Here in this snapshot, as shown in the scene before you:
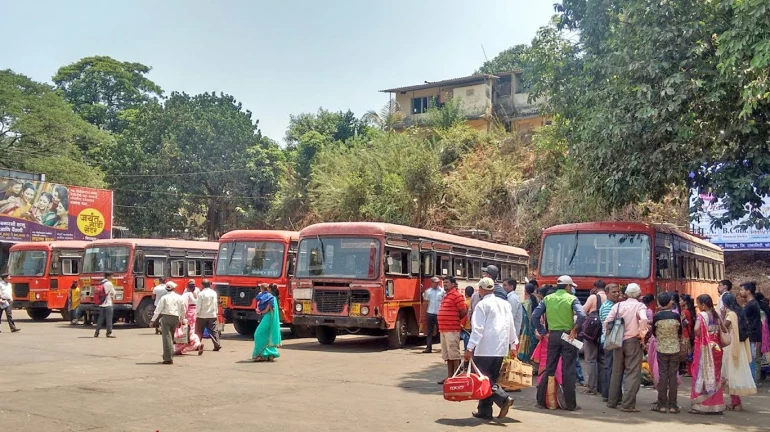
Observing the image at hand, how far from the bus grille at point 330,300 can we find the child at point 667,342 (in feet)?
26.4

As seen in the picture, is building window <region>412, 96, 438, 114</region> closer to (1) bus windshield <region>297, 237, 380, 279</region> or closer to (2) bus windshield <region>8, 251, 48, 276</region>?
(2) bus windshield <region>8, 251, 48, 276</region>

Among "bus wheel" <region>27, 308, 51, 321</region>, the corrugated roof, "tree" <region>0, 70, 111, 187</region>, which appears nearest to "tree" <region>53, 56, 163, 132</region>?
"tree" <region>0, 70, 111, 187</region>

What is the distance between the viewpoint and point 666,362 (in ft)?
32.9

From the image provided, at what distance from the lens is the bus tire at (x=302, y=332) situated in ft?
68.6

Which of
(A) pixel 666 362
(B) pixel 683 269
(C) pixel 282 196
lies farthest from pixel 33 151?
(A) pixel 666 362

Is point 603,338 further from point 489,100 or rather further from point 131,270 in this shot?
point 489,100

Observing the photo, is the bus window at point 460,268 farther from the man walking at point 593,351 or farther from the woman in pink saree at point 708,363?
the woman in pink saree at point 708,363

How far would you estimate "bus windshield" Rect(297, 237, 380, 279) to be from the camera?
17.0 m

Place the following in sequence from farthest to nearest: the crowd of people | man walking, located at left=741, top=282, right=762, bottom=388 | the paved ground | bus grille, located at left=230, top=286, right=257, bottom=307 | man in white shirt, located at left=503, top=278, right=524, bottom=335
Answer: bus grille, located at left=230, top=286, right=257, bottom=307 < man in white shirt, located at left=503, top=278, right=524, bottom=335 < man walking, located at left=741, top=282, right=762, bottom=388 < the crowd of people < the paved ground

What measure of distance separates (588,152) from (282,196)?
32.1 meters

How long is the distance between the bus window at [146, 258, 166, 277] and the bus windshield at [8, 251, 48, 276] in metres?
4.58

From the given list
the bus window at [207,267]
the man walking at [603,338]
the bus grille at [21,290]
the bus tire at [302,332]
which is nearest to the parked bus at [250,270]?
the bus tire at [302,332]

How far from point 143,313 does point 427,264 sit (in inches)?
397

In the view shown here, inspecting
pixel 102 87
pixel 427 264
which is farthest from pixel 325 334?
pixel 102 87
